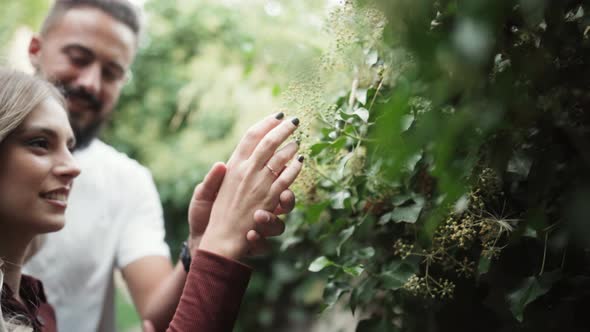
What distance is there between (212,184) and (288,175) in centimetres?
24

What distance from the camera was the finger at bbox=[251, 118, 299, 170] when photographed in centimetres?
97

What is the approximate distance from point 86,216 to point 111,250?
0.52 ft

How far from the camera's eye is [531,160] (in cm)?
71

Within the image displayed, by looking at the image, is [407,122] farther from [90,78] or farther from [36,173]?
[90,78]

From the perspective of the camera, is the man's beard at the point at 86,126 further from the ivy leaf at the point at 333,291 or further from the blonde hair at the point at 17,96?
the ivy leaf at the point at 333,291

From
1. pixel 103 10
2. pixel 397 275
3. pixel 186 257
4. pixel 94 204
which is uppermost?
pixel 103 10

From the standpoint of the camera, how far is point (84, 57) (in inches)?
74.7

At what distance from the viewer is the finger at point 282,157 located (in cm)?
98

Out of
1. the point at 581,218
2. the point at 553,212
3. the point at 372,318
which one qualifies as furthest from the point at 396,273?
the point at 581,218

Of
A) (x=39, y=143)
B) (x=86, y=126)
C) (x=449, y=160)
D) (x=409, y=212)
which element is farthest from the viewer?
(x=86, y=126)

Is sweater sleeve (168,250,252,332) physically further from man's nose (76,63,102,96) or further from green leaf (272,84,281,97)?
man's nose (76,63,102,96)

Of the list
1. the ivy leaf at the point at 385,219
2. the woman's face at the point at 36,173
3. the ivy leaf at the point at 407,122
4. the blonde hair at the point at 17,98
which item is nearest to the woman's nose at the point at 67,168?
the woman's face at the point at 36,173

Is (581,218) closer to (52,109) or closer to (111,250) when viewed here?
(52,109)

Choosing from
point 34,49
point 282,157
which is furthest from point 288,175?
point 34,49
